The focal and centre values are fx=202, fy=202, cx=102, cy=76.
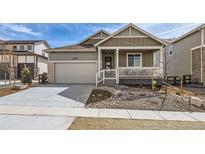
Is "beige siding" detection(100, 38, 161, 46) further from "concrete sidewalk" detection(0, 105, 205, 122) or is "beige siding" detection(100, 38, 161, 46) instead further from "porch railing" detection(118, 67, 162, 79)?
"concrete sidewalk" detection(0, 105, 205, 122)

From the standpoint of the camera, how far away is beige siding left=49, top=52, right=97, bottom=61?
68.4 ft

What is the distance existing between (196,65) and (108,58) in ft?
29.0

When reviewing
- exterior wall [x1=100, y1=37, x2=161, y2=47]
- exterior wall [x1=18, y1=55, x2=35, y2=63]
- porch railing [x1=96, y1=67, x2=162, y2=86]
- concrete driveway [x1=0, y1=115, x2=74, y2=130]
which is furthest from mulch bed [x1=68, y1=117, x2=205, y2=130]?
exterior wall [x1=18, y1=55, x2=35, y2=63]

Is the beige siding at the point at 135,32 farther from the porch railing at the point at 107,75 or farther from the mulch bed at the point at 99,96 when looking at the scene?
the mulch bed at the point at 99,96

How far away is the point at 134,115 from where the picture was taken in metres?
9.09

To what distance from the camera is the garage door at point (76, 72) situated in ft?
68.5

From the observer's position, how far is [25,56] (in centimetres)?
3247

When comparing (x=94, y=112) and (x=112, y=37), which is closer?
(x=94, y=112)

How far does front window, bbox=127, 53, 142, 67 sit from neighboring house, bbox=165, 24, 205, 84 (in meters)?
5.29

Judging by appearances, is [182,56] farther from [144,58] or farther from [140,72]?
[140,72]

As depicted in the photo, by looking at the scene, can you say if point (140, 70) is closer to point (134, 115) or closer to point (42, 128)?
point (134, 115)

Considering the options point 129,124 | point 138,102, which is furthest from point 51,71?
point 129,124
